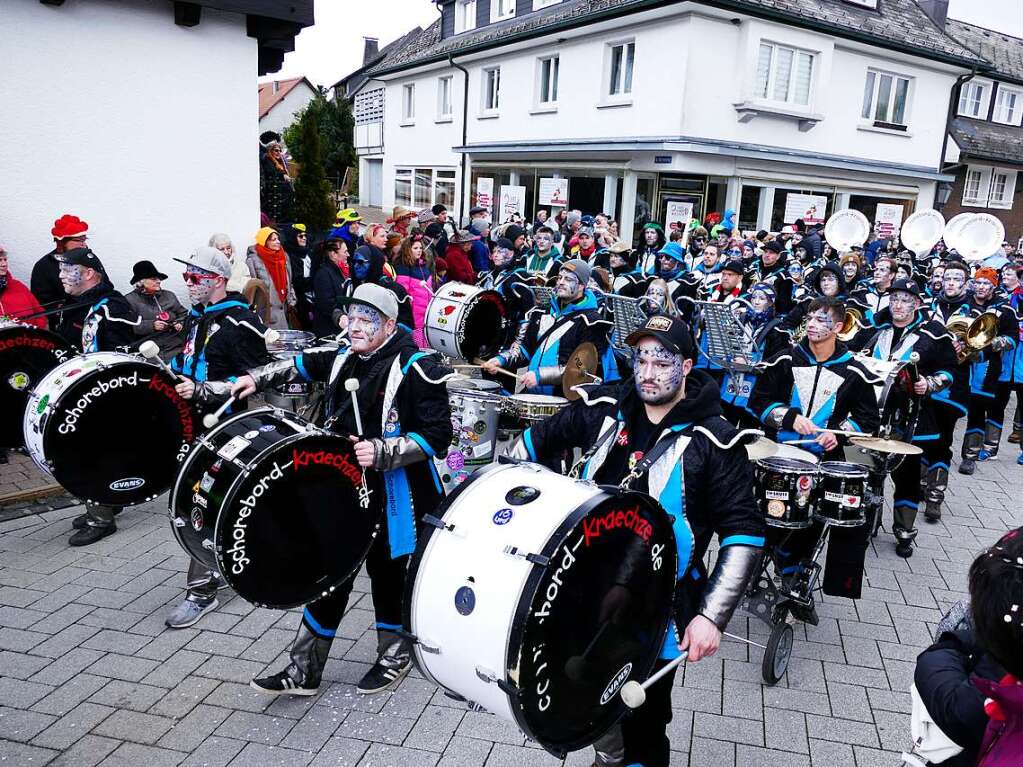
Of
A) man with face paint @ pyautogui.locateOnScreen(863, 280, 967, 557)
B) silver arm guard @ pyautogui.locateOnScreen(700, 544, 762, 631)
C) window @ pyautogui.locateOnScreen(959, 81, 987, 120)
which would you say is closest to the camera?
silver arm guard @ pyautogui.locateOnScreen(700, 544, 762, 631)

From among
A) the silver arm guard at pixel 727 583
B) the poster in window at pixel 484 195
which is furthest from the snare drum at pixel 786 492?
the poster in window at pixel 484 195

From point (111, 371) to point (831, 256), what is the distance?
14907 mm

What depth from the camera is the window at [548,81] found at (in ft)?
79.0

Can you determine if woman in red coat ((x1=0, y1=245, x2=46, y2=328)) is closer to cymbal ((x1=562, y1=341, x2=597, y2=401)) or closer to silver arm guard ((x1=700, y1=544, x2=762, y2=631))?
cymbal ((x1=562, y1=341, x2=597, y2=401))

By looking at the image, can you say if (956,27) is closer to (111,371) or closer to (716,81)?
(716,81)

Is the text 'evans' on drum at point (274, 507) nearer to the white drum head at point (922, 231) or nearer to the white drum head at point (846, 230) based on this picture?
the white drum head at point (846, 230)

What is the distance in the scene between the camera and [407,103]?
32812 millimetres

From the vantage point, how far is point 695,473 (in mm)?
3119

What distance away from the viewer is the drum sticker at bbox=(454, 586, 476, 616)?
2631mm

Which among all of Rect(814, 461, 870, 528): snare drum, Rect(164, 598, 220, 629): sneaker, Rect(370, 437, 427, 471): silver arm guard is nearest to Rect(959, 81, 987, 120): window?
Rect(814, 461, 870, 528): snare drum

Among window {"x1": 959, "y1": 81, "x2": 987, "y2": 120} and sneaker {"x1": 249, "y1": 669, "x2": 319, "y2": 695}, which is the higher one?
window {"x1": 959, "y1": 81, "x2": 987, "y2": 120}

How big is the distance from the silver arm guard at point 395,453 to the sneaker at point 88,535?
3132 millimetres

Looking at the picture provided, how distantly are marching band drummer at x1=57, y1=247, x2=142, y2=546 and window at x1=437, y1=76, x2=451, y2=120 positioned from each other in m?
25.1

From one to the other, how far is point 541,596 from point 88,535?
4611 mm
